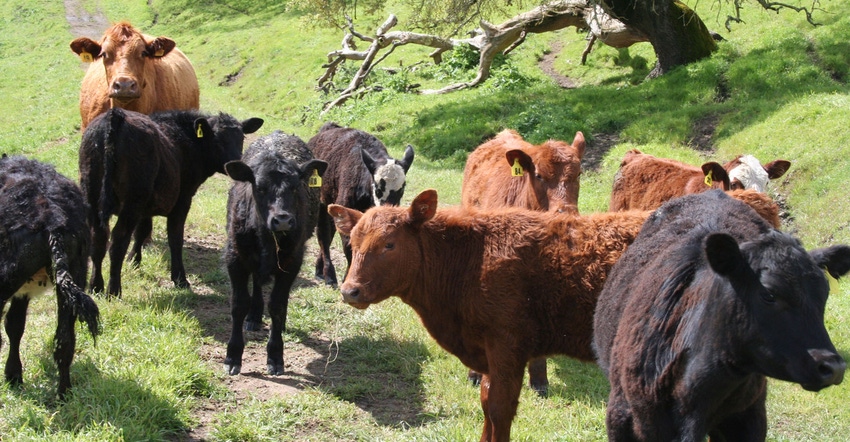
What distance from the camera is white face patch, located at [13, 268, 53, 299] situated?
6.48 metres

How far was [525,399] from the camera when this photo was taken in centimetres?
709

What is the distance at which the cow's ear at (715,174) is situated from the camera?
8.90 m

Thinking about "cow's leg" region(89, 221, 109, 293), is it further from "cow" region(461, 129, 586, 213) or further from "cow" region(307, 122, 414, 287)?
"cow" region(461, 129, 586, 213)

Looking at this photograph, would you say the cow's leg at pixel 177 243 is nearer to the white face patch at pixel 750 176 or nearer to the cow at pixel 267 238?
the cow at pixel 267 238

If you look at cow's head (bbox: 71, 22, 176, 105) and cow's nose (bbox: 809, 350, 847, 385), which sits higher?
cow's head (bbox: 71, 22, 176, 105)

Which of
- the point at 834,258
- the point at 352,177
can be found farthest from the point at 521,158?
the point at 834,258

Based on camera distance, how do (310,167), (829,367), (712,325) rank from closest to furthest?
(829,367), (712,325), (310,167)

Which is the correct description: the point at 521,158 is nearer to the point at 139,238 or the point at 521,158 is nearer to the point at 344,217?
the point at 344,217

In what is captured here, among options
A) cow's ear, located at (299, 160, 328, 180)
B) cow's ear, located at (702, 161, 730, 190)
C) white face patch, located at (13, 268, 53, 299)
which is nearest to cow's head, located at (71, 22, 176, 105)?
cow's ear, located at (299, 160, 328, 180)

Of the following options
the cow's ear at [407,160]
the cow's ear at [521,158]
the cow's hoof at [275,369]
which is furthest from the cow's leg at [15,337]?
the cow's ear at [407,160]

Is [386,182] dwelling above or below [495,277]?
below

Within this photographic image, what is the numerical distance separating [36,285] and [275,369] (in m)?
2.25

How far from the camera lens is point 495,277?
5766 mm

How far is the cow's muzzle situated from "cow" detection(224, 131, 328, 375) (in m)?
5.06
